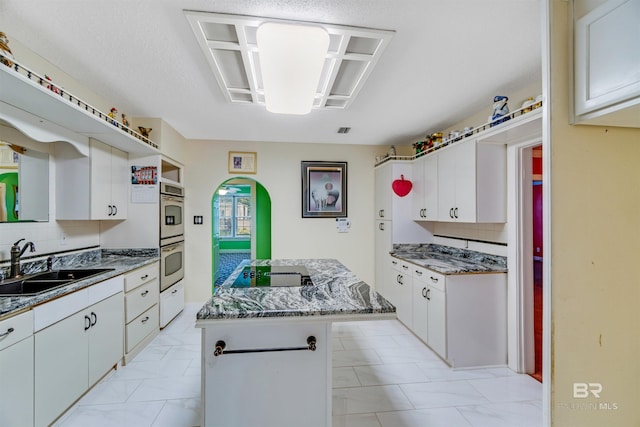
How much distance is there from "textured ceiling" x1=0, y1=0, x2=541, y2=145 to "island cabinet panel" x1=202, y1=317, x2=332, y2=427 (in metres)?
1.71

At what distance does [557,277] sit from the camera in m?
1.27

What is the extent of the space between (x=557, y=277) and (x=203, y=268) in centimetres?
409

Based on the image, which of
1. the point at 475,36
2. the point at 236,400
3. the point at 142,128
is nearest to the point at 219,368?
the point at 236,400

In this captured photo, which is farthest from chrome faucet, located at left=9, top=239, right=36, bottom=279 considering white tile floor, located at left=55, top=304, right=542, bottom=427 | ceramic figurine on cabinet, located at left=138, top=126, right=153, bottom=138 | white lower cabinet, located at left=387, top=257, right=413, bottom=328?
white lower cabinet, located at left=387, top=257, right=413, bottom=328

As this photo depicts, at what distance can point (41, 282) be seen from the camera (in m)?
1.94

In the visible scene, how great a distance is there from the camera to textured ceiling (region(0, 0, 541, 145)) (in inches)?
57.5

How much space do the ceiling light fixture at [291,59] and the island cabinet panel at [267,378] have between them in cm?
130

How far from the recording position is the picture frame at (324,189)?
4263 millimetres

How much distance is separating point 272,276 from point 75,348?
140cm

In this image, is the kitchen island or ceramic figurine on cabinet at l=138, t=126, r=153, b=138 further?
ceramic figurine on cabinet at l=138, t=126, r=153, b=138

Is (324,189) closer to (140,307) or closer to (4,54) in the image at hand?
(140,307)

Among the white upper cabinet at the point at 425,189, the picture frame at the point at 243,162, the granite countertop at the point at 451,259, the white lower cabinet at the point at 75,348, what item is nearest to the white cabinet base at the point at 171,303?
the white lower cabinet at the point at 75,348

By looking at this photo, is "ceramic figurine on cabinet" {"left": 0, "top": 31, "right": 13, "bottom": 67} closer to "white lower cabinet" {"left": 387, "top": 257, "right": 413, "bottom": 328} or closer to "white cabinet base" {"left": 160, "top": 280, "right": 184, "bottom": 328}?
"white cabinet base" {"left": 160, "top": 280, "right": 184, "bottom": 328}

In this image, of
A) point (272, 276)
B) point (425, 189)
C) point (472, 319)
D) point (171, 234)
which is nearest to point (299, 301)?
point (272, 276)
